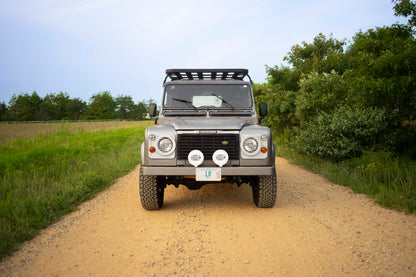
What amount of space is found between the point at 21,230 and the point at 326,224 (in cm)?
384

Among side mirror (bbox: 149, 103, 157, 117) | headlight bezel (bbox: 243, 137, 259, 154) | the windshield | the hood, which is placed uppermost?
the windshield

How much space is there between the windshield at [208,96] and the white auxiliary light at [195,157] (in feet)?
4.43

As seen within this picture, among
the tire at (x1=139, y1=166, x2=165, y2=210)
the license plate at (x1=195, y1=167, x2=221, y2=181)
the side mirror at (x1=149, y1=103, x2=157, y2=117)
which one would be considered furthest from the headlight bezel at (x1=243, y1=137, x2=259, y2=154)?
the side mirror at (x1=149, y1=103, x2=157, y2=117)

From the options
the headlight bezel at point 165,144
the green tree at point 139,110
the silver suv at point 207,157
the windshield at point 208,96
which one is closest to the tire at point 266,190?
the silver suv at point 207,157

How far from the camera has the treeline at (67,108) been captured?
2408 inches

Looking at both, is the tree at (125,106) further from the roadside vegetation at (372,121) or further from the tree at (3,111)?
the roadside vegetation at (372,121)

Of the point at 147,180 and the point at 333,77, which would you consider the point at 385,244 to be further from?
the point at 333,77

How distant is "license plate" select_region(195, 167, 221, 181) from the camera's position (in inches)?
151

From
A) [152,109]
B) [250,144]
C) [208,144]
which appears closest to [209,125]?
[208,144]

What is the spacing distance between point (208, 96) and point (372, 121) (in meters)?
4.39

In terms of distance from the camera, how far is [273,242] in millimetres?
3195

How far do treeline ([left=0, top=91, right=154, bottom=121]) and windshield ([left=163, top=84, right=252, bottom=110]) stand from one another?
5306 cm

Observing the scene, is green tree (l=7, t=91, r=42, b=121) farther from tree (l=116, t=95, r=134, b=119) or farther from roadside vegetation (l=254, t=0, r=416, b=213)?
roadside vegetation (l=254, t=0, r=416, b=213)

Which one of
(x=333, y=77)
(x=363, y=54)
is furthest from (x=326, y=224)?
(x=333, y=77)
